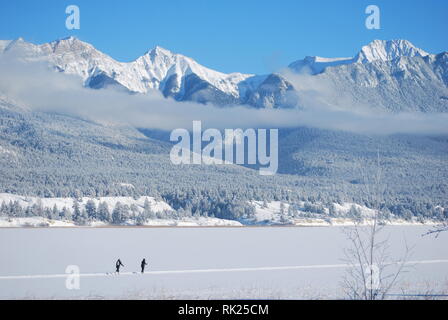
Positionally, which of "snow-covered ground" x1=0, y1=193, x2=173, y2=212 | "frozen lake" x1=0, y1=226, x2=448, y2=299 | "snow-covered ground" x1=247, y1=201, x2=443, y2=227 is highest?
"snow-covered ground" x1=0, y1=193, x2=173, y2=212

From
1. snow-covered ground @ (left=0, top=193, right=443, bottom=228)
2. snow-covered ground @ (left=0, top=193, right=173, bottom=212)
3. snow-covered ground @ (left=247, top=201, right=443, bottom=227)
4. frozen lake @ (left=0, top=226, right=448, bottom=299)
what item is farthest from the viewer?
snow-covered ground @ (left=247, top=201, right=443, bottom=227)

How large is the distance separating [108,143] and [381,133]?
85.3 metres

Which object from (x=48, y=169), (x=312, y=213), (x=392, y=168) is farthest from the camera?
(x=392, y=168)

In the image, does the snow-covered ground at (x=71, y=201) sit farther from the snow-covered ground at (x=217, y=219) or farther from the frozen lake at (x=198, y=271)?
the frozen lake at (x=198, y=271)

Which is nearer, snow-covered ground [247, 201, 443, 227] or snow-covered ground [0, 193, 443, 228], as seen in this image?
snow-covered ground [0, 193, 443, 228]

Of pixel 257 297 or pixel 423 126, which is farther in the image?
pixel 423 126

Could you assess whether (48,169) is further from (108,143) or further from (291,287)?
(291,287)

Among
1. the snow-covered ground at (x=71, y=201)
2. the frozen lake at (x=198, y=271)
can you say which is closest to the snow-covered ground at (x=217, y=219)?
the snow-covered ground at (x=71, y=201)

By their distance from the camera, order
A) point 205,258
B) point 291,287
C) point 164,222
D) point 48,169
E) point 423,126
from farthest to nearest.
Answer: point 423,126, point 48,169, point 164,222, point 205,258, point 291,287

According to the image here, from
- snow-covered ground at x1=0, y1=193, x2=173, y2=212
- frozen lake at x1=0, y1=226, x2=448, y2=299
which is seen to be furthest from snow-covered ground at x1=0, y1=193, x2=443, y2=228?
frozen lake at x1=0, y1=226, x2=448, y2=299

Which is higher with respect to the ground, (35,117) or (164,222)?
(35,117)

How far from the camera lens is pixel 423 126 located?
193500mm

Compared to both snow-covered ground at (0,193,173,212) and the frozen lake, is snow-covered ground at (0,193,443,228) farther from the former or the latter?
the frozen lake
